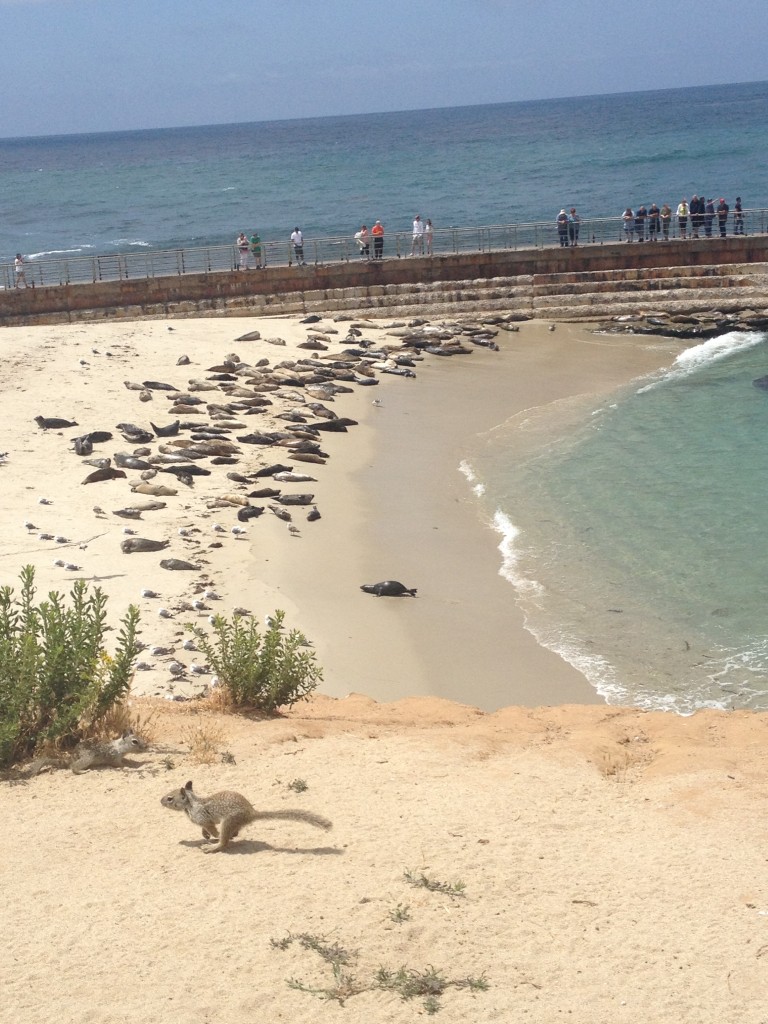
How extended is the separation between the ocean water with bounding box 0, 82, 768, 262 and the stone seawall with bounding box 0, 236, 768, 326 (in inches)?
1005

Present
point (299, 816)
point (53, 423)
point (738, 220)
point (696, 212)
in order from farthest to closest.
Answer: point (696, 212)
point (738, 220)
point (53, 423)
point (299, 816)

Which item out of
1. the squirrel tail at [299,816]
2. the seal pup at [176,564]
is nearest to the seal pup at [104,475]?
the seal pup at [176,564]

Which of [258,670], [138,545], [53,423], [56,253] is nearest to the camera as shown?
[258,670]

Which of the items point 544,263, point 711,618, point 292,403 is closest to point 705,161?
point 544,263

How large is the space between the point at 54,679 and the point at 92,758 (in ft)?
2.28

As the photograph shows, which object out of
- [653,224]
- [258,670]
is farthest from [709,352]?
[258,670]

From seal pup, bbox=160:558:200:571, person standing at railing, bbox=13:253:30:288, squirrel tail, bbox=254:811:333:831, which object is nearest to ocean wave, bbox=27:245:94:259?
person standing at railing, bbox=13:253:30:288

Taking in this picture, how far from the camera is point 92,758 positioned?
28.6 feet

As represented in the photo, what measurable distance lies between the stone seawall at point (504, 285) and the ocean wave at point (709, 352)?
64.7 inches

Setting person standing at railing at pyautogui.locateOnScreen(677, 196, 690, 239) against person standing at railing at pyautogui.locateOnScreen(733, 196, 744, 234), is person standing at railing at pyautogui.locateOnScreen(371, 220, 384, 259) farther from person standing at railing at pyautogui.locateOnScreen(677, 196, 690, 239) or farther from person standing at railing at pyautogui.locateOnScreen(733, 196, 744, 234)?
person standing at railing at pyautogui.locateOnScreen(733, 196, 744, 234)

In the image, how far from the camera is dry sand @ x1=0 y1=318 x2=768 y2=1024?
6.09m

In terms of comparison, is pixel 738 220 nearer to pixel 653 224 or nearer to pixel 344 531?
pixel 653 224

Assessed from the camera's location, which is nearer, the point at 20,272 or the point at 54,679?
the point at 54,679

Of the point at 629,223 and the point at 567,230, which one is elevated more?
the point at 629,223
